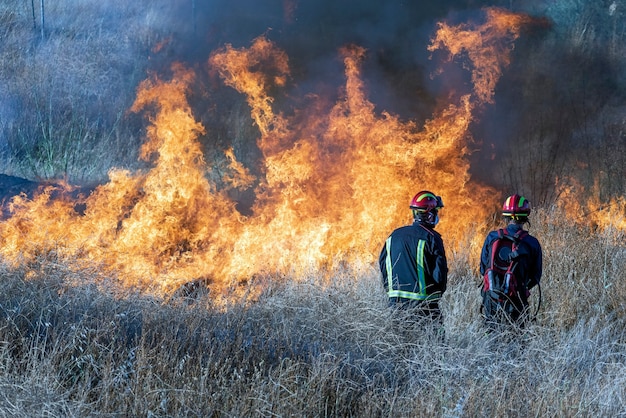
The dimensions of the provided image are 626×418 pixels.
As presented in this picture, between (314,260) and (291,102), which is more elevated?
(291,102)

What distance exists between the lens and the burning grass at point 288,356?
461cm

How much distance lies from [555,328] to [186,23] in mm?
12856

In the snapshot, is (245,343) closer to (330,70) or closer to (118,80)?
(330,70)

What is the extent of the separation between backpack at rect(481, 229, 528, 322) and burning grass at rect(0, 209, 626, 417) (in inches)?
11.4

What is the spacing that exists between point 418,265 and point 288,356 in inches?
56.5

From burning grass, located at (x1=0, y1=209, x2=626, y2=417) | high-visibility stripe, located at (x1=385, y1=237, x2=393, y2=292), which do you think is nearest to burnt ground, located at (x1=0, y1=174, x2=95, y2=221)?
burning grass, located at (x1=0, y1=209, x2=626, y2=417)

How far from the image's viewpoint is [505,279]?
645cm

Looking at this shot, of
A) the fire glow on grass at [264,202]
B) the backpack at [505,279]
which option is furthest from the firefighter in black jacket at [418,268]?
the fire glow on grass at [264,202]

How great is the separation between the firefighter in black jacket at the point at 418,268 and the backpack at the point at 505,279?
0.61m

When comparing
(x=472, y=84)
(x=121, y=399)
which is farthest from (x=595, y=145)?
(x=121, y=399)

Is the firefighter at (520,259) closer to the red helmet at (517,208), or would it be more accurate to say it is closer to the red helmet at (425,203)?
the red helmet at (517,208)

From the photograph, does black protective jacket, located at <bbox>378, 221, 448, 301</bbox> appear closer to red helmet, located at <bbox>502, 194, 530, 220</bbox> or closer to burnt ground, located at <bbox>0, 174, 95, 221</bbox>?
red helmet, located at <bbox>502, 194, 530, 220</bbox>

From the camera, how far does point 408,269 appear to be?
6125 mm

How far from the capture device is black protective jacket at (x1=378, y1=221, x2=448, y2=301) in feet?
20.0
